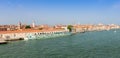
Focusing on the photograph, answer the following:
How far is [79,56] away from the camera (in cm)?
1769

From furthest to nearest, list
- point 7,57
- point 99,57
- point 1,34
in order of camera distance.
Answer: point 1,34
point 7,57
point 99,57

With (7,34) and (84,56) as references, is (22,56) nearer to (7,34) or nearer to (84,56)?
(84,56)

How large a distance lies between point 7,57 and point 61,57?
415 cm

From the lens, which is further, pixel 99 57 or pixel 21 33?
pixel 21 33

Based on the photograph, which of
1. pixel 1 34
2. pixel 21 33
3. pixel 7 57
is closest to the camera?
pixel 7 57

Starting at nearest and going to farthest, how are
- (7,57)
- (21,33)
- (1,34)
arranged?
1. (7,57)
2. (1,34)
3. (21,33)

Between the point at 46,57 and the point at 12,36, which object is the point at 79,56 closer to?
the point at 46,57

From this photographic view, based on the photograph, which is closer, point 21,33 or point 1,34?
point 1,34

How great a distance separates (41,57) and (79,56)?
283 centimetres

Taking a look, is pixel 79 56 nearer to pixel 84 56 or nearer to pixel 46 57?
pixel 84 56

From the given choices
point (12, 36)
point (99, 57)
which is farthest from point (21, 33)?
point (99, 57)

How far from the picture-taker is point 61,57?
17.3m

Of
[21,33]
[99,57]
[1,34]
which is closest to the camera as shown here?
[99,57]

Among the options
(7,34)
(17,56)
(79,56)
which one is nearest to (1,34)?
(7,34)
